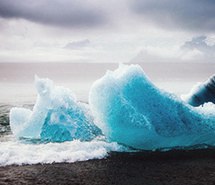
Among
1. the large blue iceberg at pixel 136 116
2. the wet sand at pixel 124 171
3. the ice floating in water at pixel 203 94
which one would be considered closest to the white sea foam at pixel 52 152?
the wet sand at pixel 124 171

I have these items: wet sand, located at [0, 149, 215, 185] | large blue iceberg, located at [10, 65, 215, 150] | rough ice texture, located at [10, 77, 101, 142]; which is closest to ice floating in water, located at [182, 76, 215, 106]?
large blue iceberg, located at [10, 65, 215, 150]

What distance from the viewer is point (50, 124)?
8547 mm

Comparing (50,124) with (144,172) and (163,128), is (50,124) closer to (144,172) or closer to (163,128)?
(163,128)

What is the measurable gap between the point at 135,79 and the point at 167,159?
1.82m

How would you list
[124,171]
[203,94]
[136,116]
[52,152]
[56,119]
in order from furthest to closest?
1. [203,94]
2. [56,119]
3. [136,116]
4. [52,152]
5. [124,171]

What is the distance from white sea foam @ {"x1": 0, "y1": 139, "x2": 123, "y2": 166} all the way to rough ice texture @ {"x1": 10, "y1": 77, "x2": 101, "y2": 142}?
1.60 feet

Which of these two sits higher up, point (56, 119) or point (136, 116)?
point (56, 119)

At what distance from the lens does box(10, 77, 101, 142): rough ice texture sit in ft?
28.0

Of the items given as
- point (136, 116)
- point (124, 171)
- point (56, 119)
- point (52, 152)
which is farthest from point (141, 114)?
point (56, 119)

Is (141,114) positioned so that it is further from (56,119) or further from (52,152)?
(56,119)

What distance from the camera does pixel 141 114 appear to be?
757cm

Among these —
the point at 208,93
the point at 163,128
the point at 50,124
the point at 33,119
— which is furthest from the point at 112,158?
the point at 208,93

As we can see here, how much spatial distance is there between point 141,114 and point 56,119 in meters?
2.13

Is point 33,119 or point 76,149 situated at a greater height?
point 33,119
